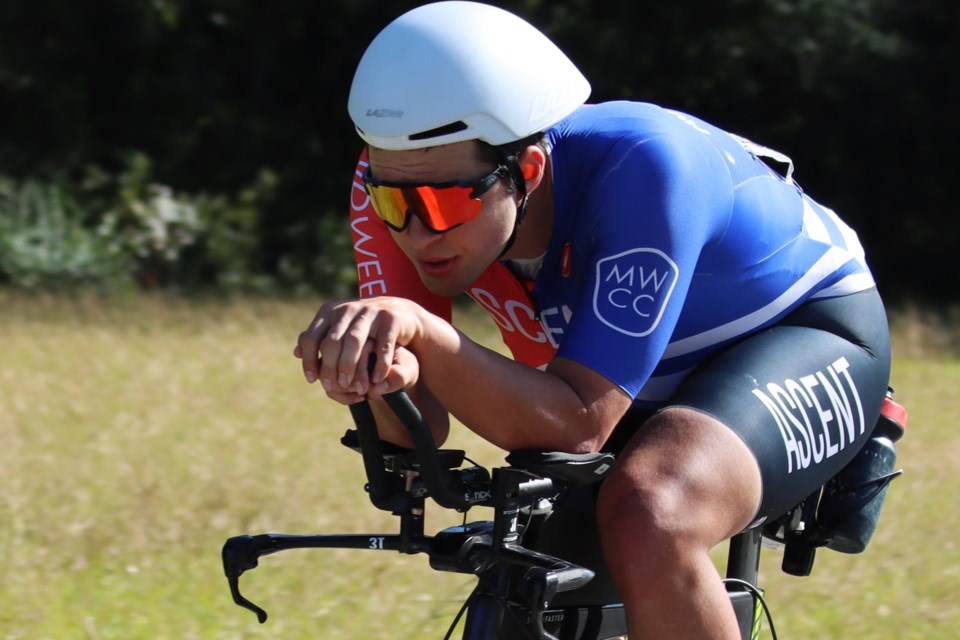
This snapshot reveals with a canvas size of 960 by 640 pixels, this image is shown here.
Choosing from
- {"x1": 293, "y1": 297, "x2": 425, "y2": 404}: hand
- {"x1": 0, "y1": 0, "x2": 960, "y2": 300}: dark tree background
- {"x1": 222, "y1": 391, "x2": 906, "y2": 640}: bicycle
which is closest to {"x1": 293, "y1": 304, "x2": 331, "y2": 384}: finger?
{"x1": 293, "y1": 297, "x2": 425, "y2": 404}: hand

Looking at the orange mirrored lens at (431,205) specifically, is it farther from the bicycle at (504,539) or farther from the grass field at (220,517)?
the grass field at (220,517)

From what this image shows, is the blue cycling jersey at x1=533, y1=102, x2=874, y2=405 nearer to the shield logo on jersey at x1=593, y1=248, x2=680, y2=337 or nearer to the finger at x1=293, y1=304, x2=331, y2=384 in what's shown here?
the shield logo on jersey at x1=593, y1=248, x2=680, y2=337

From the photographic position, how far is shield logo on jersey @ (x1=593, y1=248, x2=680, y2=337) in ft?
8.35

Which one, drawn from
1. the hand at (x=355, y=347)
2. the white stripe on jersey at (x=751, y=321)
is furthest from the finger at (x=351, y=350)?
the white stripe on jersey at (x=751, y=321)

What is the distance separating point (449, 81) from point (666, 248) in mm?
505

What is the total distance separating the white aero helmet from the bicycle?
549 millimetres

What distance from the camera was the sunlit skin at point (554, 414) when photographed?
7.48 feet

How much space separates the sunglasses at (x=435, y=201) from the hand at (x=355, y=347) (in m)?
0.37

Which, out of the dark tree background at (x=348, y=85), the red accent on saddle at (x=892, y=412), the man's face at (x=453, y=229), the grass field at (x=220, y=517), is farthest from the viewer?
the dark tree background at (x=348, y=85)

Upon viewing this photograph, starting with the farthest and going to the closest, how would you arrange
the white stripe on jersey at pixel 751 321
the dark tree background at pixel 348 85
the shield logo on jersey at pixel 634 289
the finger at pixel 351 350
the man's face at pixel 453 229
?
the dark tree background at pixel 348 85 < the white stripe on jersey at pixel 751 321 < the man's face at pixel 453 229 < the shield logo on jersey at pixel 634 289 < the finger at pixel 351 350

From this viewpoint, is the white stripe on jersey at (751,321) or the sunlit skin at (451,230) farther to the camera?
the white stripe on jersey at (751,321)

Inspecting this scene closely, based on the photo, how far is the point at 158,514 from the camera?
563 centimetres

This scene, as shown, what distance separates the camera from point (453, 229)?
268 centimetres

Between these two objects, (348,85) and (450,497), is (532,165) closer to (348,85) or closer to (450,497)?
(450,497)
